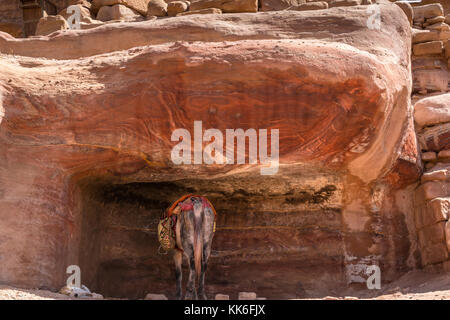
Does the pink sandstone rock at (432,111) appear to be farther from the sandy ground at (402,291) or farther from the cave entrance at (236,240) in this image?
the sandy ground at (402,291)

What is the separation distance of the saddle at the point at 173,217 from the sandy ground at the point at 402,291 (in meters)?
1.78

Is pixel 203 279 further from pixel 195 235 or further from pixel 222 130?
pixel 222 130

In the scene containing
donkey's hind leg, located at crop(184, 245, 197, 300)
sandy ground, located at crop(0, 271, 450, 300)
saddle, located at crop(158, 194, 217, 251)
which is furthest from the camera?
saddle, located at crop(158, 194, 217, 251)

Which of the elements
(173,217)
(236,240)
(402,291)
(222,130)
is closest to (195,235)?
(173,217)

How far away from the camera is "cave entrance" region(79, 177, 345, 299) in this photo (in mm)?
8945

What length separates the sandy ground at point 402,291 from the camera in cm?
600

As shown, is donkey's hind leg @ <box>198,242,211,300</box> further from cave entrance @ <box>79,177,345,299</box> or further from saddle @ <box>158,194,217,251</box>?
cave entrance @ <box>79,177,345,299</box>

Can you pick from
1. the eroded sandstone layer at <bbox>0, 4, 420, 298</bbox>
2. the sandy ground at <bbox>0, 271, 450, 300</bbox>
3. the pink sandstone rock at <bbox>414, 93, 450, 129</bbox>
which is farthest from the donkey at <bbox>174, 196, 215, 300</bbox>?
the pink sandstone rock at <bbox>414, 93, 450, 129</bbox>

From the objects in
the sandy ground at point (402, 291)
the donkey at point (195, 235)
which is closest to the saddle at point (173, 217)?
the donkey at point (195, 235)

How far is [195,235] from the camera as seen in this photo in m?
Result: 7.30

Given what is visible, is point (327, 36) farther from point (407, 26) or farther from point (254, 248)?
point (254, 248)

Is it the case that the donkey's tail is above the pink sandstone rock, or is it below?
below

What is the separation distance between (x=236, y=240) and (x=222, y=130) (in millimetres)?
2901

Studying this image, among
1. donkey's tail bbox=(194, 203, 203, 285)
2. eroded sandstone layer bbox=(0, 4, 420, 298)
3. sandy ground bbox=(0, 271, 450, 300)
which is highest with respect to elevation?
eroded sandstone layer bbox=(0, 4, 420, 298)
